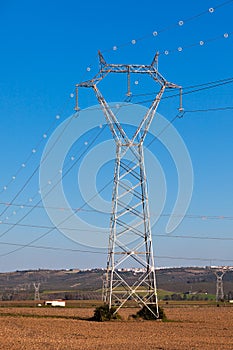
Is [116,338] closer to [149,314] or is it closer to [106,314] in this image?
[106,314]

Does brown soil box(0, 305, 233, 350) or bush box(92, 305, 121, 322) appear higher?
bush box(92, 305, 121, 322)

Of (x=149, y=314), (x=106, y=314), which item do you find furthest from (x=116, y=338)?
(x=149, y=314)

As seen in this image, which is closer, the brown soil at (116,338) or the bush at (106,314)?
the brown soil at (116,338)

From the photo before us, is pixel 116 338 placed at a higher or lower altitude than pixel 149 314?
lower

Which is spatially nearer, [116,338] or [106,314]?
[116,338]

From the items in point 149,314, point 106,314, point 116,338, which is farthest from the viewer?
point 149,314

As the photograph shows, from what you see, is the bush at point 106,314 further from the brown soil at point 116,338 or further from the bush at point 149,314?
the brown soil at point 116,338

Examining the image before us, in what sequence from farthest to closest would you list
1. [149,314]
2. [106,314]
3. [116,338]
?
1. [149,314]
2. [106,314]
3. [116,338]

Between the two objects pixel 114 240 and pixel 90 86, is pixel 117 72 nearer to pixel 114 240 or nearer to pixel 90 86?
pixel 90 86

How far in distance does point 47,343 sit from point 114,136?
24.0m

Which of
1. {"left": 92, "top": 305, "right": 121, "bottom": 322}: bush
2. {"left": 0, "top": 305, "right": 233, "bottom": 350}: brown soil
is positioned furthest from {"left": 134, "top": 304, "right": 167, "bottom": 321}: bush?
{"left": 0, "top": 305, "right": 233, "bottom": 350}: brown soil

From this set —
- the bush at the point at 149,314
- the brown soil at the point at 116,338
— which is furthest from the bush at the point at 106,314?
the brown soil at the point at 116,338

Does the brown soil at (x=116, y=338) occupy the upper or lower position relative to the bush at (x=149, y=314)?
lower

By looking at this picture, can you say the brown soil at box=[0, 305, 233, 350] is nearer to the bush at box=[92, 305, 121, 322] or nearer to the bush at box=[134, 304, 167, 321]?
the bush at box=[134, 304, 167, 321]
